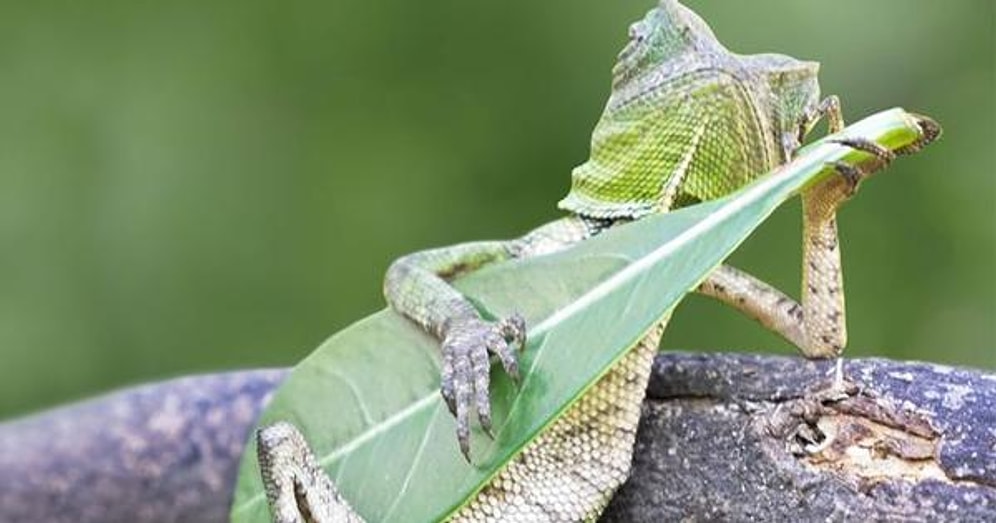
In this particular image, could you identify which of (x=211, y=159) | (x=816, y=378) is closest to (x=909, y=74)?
(x=211, y=159)

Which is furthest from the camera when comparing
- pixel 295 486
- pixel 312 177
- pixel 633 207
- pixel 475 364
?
pixel 312 177

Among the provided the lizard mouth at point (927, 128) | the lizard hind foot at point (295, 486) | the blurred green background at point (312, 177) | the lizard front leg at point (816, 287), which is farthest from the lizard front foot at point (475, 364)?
the blurred green background at point (312, 177)

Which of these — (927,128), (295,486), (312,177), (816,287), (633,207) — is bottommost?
(312,177)

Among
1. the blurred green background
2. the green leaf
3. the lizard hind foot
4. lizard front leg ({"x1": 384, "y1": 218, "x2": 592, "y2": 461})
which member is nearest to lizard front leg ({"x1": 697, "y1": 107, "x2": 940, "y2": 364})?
the green leaf

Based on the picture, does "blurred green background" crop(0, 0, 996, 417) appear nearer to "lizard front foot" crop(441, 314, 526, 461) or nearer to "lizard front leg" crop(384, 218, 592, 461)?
"lizard front leg" crop(384, 218, 592, 461)

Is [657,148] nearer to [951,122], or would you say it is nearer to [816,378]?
[816,378]

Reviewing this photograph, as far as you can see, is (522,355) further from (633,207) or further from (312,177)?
(312,177)

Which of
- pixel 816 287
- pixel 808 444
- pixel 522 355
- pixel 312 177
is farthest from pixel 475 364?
pixel 312 177
